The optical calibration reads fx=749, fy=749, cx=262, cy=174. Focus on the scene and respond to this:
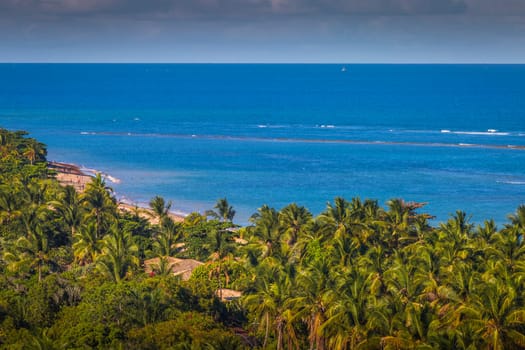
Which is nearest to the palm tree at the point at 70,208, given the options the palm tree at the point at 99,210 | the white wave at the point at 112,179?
the palm tree at the point at 99,210

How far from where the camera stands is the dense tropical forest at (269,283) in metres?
44.6

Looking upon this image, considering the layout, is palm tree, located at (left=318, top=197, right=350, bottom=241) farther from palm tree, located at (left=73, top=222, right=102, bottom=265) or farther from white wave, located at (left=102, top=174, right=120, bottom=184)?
white wave, located at (left=102, top=174, right=120, bottom=184)

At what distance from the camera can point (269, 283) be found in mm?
53719

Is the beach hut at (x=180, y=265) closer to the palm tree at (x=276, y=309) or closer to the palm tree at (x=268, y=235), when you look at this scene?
the palm tree at (x=268, y=235)

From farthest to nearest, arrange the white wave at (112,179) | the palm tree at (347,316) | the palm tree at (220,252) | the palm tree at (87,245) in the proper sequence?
the white wave at (112,179)
the palm tree at (220,252)
the palm tree at (87,245)
the palm tree at (347,316)

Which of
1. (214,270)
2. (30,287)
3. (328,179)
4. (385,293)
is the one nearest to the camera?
(385,293)

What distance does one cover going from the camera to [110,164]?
160 m

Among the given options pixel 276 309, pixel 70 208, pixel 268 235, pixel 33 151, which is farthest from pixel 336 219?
pixel 33 151

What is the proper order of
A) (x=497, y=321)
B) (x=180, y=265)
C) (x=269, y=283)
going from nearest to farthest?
(x=497, y=321) < (x=269, y=283) < (x=180, y=265)

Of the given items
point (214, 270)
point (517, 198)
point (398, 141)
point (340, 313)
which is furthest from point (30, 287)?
point (398, 141)

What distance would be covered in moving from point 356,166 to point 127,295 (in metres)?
111

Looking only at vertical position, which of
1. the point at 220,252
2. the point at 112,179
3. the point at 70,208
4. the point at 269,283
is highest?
the point at 112,179

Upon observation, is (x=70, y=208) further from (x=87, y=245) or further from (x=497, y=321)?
(x=497, y=321)

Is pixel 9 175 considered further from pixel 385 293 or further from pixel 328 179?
pixel 385 293
